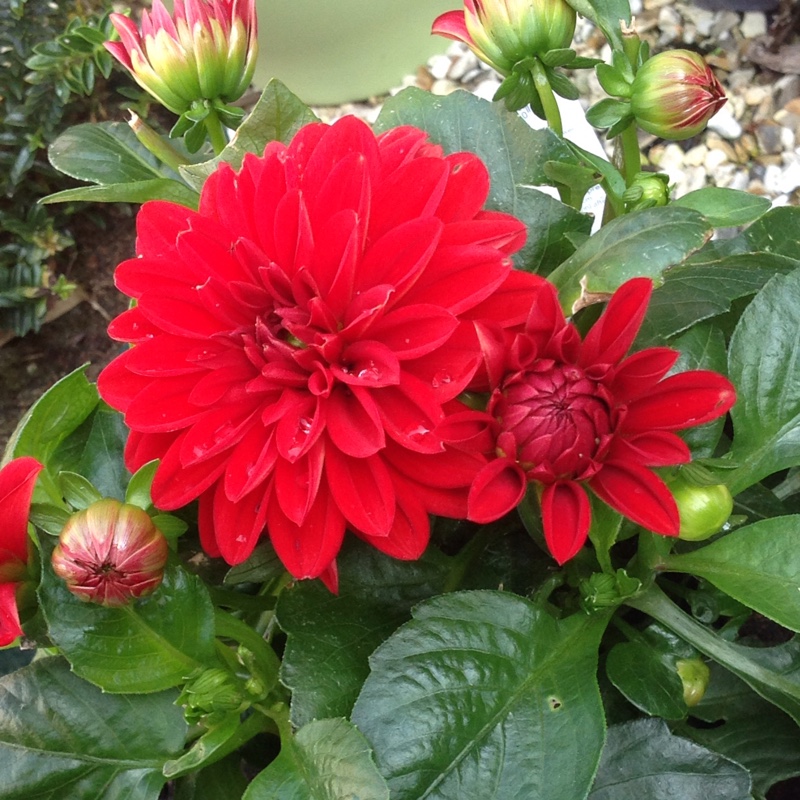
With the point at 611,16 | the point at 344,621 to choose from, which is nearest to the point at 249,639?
the point at 344,621

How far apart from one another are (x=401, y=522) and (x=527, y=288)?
110 millimetres

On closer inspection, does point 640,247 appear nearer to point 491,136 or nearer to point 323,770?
point 491,136

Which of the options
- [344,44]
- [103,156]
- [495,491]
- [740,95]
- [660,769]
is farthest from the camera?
[344,44]

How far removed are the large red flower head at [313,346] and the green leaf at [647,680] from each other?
0.47 ft

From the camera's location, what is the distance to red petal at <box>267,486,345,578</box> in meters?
0.33

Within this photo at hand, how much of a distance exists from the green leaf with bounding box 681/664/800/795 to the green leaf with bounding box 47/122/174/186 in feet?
1.57

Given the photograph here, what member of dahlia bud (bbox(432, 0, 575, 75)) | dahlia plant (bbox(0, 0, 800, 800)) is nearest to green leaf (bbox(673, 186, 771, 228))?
dahlia plant (bbox(0, 0, 800, 800))

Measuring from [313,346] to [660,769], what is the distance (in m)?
0.27

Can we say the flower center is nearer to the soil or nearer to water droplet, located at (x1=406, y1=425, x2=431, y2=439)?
water droplet, located at (x1=406, y1=425, x2=431, y2=439)

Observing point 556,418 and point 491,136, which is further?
point 491,136

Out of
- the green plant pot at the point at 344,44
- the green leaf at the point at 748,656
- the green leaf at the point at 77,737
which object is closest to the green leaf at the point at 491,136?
the green leaf at the point at 748,656

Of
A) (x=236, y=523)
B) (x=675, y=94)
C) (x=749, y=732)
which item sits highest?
(x=675, y=94)

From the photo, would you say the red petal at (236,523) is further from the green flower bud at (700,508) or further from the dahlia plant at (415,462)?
the green flower bud at (700,508)

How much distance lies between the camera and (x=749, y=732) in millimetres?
464
